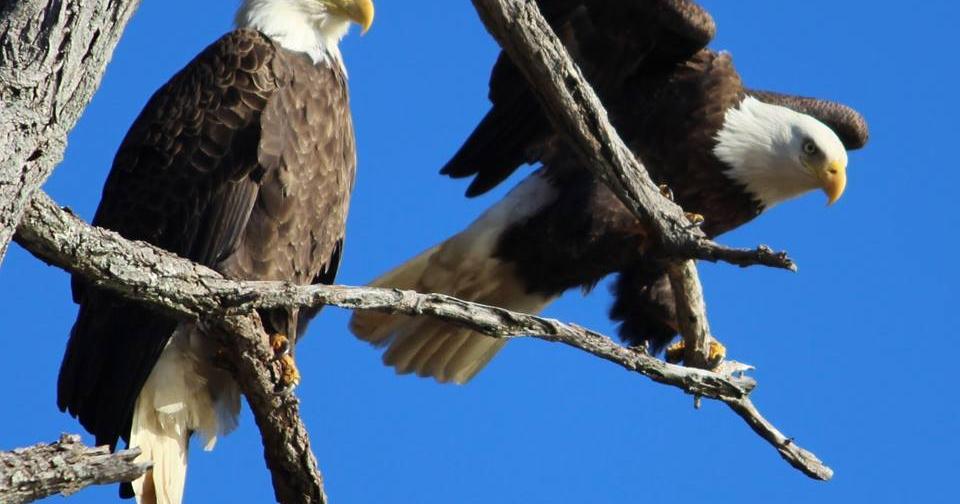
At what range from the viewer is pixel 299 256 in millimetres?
4184

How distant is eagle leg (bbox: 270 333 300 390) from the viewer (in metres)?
3.77

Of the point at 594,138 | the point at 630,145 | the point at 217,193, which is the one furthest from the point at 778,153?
the point at 217,193

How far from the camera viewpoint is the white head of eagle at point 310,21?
447 cm

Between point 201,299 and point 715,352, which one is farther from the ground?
point 715,352

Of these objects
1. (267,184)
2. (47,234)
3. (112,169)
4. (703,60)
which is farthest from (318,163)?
(703,60)

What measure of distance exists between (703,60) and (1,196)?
3.61 metres

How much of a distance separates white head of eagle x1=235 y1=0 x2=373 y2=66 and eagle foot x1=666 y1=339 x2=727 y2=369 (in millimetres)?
1487

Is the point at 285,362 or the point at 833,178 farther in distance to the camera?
the point at 833,178

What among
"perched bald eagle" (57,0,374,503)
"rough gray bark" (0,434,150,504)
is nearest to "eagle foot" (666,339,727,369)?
"perched bald eagle" (57,0,374,503)

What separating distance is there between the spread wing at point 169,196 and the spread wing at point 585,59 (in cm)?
148

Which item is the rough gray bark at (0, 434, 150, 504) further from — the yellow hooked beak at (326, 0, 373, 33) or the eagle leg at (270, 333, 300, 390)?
the yellow hooked beak at (326, 0, 373, 33)

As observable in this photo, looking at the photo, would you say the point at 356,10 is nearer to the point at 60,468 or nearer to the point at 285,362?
the point at 285,362

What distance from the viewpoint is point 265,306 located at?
3.09m

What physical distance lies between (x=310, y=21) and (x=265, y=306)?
174cm
